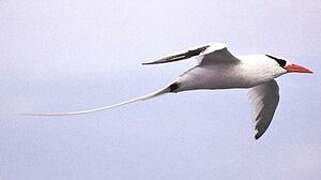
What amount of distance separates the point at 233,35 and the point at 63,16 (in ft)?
1.54

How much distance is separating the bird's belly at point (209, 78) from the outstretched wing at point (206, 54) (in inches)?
1.1

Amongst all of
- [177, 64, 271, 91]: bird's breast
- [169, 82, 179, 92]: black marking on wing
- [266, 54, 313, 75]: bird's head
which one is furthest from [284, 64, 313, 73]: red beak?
[169, 82, 179, 92]: black marking on wing

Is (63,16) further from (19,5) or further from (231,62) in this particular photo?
(231,62)

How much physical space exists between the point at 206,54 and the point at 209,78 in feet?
0.38

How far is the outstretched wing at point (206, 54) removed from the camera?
1.43m

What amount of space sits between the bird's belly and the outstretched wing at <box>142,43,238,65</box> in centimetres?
3

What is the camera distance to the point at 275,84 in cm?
173

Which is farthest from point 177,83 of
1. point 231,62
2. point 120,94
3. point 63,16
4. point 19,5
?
point 19,5

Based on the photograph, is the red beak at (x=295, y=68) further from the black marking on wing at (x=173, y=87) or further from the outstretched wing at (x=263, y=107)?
the black marking on wing at (x=173, y=87)

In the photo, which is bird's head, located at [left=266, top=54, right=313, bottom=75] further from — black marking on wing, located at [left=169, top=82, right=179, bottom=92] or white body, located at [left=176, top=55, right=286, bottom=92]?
black marking on wing, located at [left=169, top=82, right=179, bottom=92]

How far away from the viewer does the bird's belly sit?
1.57 metres

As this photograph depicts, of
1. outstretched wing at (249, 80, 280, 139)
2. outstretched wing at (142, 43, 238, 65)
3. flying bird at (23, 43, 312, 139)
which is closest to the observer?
outstretched wing at (142, 43, 238, 65)

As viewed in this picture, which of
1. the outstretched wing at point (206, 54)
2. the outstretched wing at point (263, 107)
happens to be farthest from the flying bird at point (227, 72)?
the outstretched wing at point (263, 107)

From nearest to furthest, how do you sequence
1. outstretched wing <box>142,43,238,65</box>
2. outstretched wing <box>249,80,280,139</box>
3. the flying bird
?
outstretched wing <box>142,43,238,65</box> < the flying bird < outstretched wing <box>249,80,280,139</box>
